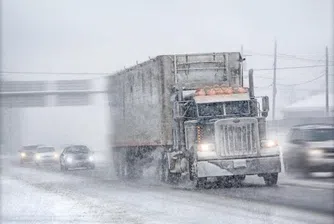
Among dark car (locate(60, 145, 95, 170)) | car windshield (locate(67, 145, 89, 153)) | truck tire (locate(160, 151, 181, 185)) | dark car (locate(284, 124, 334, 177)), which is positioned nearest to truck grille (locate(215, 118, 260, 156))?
dark car (locate(284, 124, 334, 177))

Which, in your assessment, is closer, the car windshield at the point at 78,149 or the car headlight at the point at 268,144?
the car headlight at the point at 268,144

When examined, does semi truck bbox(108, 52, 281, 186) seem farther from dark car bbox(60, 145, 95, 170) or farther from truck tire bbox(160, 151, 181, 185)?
dark car bbox(60, 145, 95, 170)

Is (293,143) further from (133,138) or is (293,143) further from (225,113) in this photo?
(133,138)

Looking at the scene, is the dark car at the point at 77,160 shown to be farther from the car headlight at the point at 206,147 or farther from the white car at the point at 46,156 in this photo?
the car headlight at the point at 206,147

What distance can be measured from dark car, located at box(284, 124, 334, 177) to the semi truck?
175cm

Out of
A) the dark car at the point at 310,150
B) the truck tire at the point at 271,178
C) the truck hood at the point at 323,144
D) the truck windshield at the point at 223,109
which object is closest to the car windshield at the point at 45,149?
the dark car at the point at 310,150

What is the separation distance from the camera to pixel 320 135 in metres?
21.0

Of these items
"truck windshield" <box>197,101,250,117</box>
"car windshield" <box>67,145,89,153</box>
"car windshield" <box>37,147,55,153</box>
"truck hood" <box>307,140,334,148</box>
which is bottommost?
"car windshield" <box>37,147,55,153</box>

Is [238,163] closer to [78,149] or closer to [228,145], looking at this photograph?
[228,145]

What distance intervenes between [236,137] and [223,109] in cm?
121

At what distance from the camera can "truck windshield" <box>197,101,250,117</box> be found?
1933 cm

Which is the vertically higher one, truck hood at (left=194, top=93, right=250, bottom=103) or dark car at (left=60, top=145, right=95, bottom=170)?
truck hood at (left=194, top=93, right=250, bottom=103)

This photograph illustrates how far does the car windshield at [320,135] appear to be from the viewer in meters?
20.8

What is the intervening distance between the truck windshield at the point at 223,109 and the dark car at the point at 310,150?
2565mm
